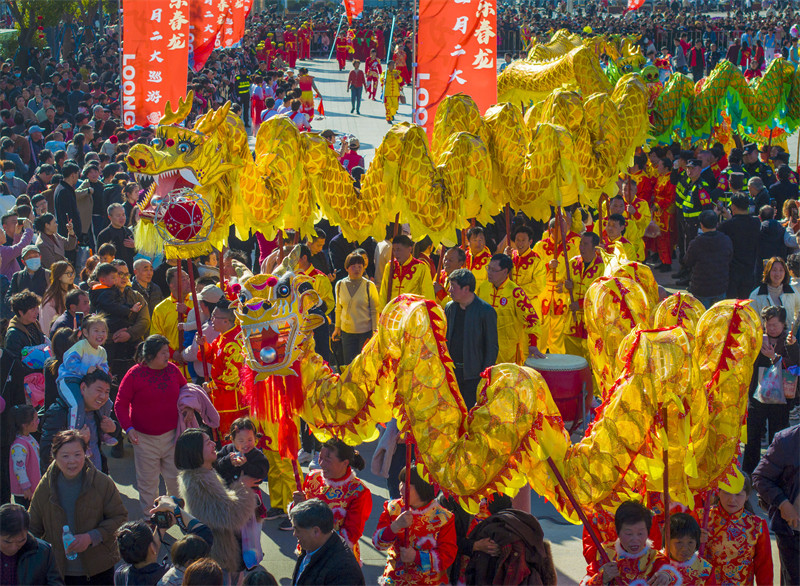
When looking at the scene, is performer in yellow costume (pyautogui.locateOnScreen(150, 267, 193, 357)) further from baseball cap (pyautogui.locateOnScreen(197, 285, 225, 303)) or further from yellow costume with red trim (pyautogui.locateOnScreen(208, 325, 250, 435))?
yellow costume with red trim (pyautogui.locateOnScreen(208, 325, 250, 435))

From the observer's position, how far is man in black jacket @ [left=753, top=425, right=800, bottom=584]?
4.39m

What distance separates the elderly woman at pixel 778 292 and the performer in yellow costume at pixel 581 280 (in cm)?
109

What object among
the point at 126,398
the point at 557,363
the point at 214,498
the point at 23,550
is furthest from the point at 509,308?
the point at 23,550

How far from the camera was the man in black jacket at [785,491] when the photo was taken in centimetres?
439

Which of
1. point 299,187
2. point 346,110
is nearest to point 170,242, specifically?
point 299,187

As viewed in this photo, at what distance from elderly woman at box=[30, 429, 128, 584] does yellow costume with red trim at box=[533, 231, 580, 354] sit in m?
3.65

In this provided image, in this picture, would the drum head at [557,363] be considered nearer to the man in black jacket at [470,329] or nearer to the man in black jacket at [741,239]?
the man in black jacket at [470,329]

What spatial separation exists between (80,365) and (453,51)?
→ 4.79 meters

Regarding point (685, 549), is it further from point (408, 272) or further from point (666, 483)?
point (408, 272)

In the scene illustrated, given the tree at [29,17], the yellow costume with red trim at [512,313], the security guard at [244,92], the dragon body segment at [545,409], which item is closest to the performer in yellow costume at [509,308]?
the yellow costume with red trim at [512,313]

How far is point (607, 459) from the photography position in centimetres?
406

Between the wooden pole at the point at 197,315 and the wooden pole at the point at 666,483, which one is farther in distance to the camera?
the wooden pole at the point at 197,315

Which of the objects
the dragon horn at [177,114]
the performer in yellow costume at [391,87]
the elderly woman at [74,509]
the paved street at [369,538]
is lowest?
the paved street at [369,538]

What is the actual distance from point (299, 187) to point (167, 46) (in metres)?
5.14
